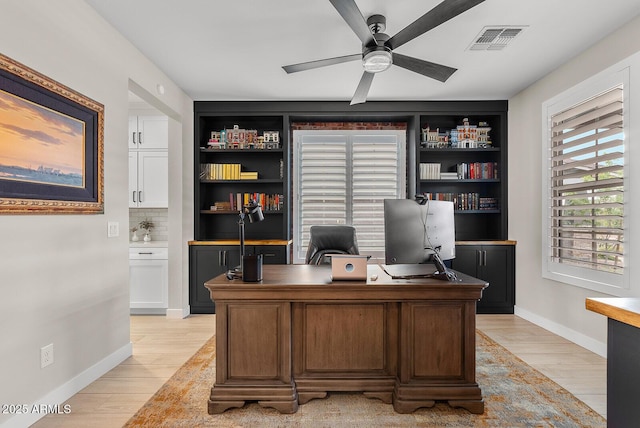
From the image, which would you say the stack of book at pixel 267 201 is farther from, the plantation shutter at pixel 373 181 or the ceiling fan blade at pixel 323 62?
the ceiling fan blade at pixel 323 62

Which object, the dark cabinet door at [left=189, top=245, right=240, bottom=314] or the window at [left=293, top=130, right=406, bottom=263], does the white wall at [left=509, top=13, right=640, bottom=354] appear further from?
the dark cabinet door at [left=189, top=245, right=240, bottom=314]

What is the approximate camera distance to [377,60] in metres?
2.41

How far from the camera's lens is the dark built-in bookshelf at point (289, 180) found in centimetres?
448

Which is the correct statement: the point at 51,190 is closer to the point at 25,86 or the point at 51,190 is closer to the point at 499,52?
the point at 25,86

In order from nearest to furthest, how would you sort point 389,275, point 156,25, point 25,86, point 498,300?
point 25,86, point 389,275, point 156,25, point 498,300

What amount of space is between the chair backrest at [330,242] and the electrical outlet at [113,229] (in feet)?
5.28

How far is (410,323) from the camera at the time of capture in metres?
2.20

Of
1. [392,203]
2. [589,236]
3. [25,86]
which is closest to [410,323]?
[392,203]

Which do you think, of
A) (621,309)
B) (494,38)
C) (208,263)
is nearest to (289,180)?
(208,263)

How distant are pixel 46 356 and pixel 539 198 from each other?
453 cm

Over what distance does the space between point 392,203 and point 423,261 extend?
42 centimetres

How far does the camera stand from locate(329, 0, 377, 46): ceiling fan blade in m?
1.94

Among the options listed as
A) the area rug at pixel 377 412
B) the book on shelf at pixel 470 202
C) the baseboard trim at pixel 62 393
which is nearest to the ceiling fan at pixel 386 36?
the area rug at pixel 377 412

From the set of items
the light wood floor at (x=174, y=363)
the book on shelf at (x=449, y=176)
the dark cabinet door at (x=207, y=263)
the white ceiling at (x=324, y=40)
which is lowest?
the light wood floor at (x=174, y=363)
